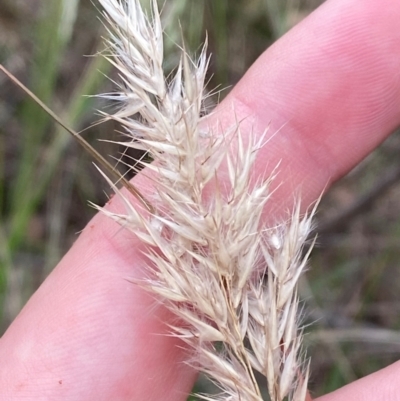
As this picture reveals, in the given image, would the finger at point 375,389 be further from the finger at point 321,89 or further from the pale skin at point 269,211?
the finger at point 321,89

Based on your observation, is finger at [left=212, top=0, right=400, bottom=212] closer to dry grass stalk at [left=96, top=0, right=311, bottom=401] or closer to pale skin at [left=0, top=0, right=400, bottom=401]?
pale skin at [left=0, top=0, right=400, bottom=401]

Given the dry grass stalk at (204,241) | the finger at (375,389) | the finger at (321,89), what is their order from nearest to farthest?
the dry grass stalk at (204,241) < the finger at (375,389) < the finger at (321,89)

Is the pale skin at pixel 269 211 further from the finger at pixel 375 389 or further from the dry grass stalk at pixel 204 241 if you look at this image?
the dry grass stalk at pixel 204 241

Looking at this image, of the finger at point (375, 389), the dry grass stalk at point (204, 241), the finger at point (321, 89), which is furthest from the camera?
the finger at point (321, 89)

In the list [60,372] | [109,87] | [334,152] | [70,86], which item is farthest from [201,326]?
[70,86]

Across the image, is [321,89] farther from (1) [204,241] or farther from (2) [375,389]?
(2) [375,389]

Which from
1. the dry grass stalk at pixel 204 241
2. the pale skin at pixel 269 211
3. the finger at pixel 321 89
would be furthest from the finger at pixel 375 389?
the finger at pixel 321 89

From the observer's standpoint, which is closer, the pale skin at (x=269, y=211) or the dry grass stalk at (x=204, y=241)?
the dry grass stalk at (x=204, y=241)

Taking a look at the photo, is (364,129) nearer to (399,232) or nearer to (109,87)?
(399,232)

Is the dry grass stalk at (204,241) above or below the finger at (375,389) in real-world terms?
above
